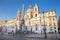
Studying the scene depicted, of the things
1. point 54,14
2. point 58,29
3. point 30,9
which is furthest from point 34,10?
point 58,29

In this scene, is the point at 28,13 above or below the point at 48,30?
above

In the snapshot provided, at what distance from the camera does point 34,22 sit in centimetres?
2781

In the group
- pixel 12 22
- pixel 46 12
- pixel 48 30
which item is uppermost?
pixel 46 12

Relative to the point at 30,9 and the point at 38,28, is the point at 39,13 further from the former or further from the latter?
the point at 38,28

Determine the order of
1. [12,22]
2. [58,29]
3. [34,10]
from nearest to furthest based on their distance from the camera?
[58,29]
[12,22]
[34,10]

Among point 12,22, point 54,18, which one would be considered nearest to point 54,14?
point 54,18

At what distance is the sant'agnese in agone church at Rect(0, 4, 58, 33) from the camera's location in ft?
76.7

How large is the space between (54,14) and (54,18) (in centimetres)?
102

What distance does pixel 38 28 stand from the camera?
23.2 m

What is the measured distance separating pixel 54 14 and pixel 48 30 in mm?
4512

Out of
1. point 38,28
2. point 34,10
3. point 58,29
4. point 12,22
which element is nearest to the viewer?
point 38,28

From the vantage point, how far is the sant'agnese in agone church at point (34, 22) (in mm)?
23369

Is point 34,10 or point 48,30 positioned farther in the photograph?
point 34,10

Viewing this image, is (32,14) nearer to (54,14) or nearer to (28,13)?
(28,13)
